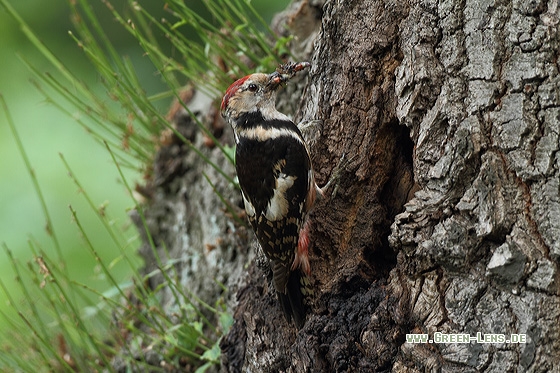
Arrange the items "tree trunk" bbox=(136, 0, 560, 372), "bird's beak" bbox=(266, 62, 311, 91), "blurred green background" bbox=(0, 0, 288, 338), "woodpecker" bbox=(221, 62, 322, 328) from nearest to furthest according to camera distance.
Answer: "tree trunk" bbox=(136, 0, 560, 372)
"woodpecker" bbox=(221, 62, 322, 328)
"bird's beak" bbox=(266, 62, 311, 91)
"blurred green background" bbox=(0, 0, 288, 338)

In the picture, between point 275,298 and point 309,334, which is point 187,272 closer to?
point 275,298

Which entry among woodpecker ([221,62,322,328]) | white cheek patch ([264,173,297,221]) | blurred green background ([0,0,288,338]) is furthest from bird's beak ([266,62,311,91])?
blurred green background ([0,0,288,338])

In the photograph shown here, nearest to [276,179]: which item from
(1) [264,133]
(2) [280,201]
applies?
(2) [280,201]

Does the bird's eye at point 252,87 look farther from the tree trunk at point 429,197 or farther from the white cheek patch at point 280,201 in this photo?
the white cheek patch at point 280,201

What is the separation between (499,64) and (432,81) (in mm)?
248

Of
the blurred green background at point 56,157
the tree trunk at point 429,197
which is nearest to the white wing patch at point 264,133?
the tree trunk at point 429,197

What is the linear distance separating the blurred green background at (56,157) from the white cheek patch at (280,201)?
8.32 feet

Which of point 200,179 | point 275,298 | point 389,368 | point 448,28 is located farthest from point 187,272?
point 448,28

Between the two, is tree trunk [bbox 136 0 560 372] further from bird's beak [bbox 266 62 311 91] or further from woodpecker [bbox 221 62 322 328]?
bird's beak [bbox 266 62 311 91]

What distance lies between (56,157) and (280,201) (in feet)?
11.1

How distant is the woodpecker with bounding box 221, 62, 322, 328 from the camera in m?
2.79

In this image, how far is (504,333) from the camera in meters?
2.17

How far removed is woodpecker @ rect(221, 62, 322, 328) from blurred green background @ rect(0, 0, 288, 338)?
213 cm

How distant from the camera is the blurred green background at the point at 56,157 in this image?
221 inches
